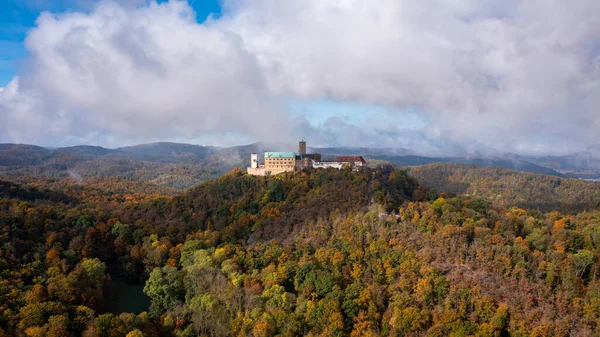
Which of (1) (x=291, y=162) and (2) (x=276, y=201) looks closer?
(2) (x=276, y=201)

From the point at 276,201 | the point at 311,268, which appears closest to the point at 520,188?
the point at 276,201

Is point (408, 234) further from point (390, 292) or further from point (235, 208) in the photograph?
point (235, 208)

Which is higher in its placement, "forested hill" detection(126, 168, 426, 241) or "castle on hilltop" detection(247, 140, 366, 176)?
"castle on hilltop" detection(247, 140, 366, 176)

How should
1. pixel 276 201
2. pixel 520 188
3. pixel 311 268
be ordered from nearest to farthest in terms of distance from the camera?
1. pixel 311 268
2. pixel 276 201
3. pixel 520 188

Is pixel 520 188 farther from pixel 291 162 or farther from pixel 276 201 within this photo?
pixel 276 201

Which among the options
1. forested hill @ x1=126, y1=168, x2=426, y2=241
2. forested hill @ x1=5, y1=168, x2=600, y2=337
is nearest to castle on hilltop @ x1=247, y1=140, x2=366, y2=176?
forested hill @ x1=126, y1=168, x2=426, y2=241

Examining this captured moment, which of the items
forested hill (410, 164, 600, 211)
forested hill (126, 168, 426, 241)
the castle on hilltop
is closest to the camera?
forested hill (126, 168, 426, 241)

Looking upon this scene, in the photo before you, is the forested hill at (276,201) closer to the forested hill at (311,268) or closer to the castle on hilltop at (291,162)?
the forested hill at (311,268)

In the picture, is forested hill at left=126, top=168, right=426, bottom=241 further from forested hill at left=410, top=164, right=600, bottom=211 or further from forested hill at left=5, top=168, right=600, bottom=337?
forested hill at left=410, top=164, right=600, bottom=211

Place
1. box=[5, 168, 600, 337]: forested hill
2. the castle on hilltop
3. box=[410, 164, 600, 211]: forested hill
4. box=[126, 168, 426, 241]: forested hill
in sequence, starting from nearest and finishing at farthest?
box=[5, 168, 600, 337]: forested hill < box=[126, 168, 426, 241]: forested hill < the castle on hilltop < box=[410, 164, 600, 211]: forested hill

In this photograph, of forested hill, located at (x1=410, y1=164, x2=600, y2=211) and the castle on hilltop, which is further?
forested hill, located at (x1=410, y1=164, x2=600, y2=211)

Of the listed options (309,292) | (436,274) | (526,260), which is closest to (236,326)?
(309,292)
